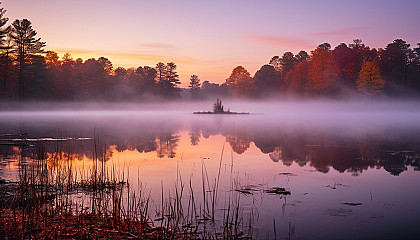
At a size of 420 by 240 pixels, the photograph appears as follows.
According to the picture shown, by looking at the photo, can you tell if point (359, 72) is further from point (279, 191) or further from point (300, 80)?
point (279, 191)

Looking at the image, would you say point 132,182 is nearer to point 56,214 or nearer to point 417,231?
point 56,214

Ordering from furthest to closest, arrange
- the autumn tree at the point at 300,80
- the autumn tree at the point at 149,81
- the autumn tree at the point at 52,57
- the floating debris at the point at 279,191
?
the autumn tree at the point at 149,81
the autumn tree at the point at 52,57
the autumn tree at the point at 300,80
the floating debris at the point at 279,191

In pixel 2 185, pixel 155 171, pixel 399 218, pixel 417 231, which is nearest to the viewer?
pixel 417 231

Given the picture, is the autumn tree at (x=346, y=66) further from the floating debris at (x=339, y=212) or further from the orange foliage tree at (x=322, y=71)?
the floating debris at (x=339, y=212)

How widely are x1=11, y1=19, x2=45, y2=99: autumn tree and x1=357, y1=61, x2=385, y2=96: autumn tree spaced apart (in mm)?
70468

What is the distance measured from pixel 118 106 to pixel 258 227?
310 ft

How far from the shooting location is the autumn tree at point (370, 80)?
72062mm

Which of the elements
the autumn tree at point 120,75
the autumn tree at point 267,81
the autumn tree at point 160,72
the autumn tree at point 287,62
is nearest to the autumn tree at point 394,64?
the autumn tree at point 287,62

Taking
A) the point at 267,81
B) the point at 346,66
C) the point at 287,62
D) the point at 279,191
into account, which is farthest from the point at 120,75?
the point at 279,191

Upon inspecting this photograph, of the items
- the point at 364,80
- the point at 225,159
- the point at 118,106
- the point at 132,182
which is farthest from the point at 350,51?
the point at 132,182

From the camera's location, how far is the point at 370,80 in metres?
72.1

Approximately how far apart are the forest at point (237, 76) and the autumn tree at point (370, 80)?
196 mm

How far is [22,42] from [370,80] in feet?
241

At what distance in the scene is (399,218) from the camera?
24.3ft
